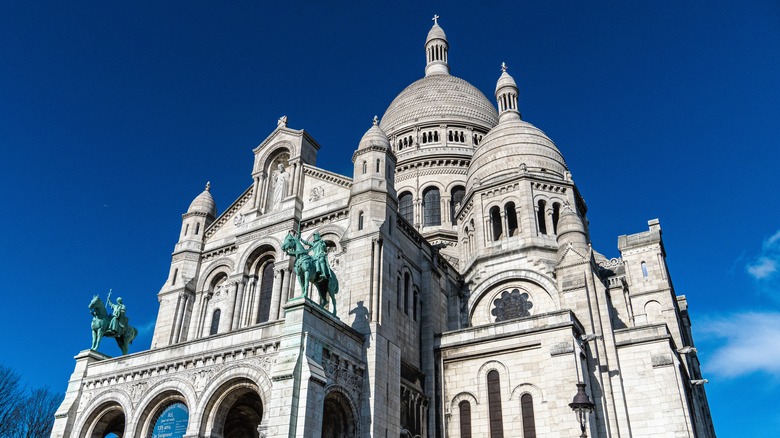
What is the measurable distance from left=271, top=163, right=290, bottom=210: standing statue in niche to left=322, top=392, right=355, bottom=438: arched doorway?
1282cm

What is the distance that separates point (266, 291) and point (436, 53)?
4268 centimetres

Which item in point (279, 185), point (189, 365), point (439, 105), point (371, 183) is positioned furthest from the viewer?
point (439, 105)

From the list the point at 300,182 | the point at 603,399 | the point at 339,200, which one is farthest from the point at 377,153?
the point at 603,399

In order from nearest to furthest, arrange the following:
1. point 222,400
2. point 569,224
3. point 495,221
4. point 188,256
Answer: point 222,400 → point 569,224 → point 188,256 → point 495,221

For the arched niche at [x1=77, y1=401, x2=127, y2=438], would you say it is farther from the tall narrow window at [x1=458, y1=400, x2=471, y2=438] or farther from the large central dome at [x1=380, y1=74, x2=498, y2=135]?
the large central dome at [x1=380, y1=74, x2=498, y2=135]

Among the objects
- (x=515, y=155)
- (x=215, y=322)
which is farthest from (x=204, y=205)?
(x=515, y=155)

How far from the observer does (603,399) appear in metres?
26.9

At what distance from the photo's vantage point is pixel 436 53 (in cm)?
6638

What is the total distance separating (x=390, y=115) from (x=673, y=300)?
29.6 m

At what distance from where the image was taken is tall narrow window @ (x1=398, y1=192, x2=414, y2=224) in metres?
46.8

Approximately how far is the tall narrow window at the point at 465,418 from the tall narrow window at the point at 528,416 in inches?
97.4

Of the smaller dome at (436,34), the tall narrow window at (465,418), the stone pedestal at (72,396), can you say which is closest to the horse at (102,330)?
the stone pedestal at (72,396)

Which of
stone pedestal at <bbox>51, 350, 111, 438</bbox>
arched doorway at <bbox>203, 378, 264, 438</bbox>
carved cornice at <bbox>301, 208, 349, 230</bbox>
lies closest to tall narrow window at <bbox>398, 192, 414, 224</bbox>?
carved cornice at <bbox>301, 208, 349, 230</bbox>

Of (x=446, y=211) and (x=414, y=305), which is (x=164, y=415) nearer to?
(x=414, y=305)
